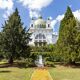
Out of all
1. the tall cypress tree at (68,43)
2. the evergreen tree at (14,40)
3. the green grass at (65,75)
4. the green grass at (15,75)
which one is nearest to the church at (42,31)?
the evergreen tree at (14,40)

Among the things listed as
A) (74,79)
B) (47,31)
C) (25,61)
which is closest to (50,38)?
(47,31)

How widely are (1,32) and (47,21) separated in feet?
243

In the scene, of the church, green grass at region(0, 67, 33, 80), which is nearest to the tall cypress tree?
green grass at region(0, 67, 33, 80)

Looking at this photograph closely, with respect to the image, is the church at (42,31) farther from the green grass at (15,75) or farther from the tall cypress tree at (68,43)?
the green grass at (15,75)

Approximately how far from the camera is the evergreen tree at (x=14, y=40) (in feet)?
140

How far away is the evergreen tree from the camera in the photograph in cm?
4259

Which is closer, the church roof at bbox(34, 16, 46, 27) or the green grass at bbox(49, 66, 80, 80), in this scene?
the green grass at bbox(49, 66, 80, 80)

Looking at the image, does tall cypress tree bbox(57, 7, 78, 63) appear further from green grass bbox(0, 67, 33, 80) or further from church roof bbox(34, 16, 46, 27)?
church roof bbox(34, 16, 46, 27)

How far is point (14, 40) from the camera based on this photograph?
42.8 m

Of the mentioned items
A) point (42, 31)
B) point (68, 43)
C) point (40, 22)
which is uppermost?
point (40, 22)

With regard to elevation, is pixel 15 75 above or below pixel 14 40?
below

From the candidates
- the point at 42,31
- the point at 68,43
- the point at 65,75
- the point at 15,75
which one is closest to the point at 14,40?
the point at 68,43

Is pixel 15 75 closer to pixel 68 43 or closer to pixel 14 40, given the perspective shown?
pixel 14 40

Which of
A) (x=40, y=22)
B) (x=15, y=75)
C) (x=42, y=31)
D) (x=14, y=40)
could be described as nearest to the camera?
(x=15, y=75)
